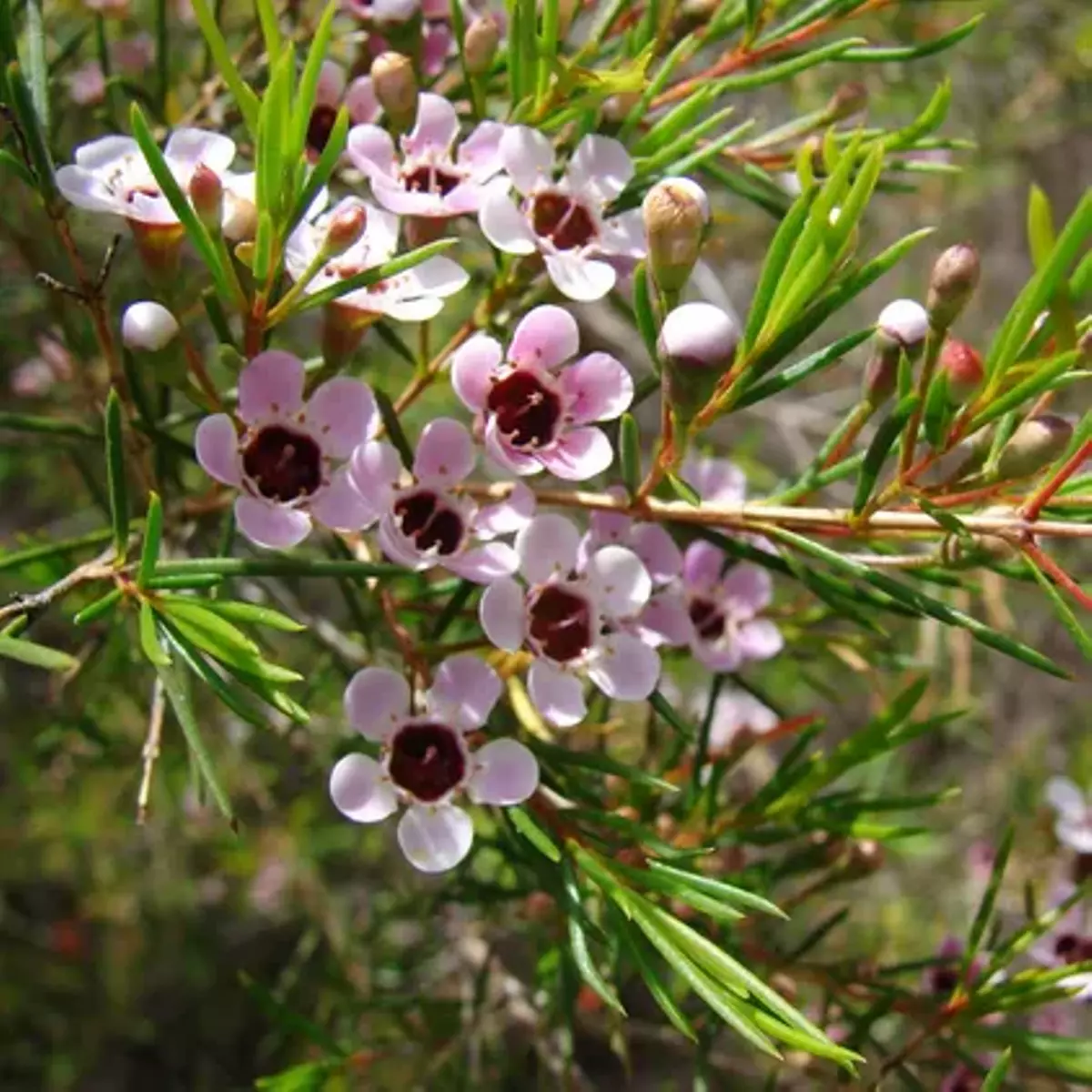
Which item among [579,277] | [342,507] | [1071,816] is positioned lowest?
[1071,816]

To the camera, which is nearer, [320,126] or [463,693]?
[463,693]

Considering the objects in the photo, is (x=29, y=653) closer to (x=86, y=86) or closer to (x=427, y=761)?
(x=427, y=761)

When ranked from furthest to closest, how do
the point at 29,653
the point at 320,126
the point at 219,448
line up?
the point at 320,126, the point at 219,448, the point at 29,653

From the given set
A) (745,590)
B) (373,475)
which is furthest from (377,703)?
(745,590)

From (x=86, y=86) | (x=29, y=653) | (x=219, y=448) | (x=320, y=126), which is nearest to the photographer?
(x=29, y=653)

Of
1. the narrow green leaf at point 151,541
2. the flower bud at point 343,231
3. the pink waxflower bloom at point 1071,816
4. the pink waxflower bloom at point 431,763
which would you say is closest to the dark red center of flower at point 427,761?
the pink waxflower bloom at point 431,763

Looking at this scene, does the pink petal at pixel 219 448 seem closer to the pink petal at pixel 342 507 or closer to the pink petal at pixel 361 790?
the pink petal at pixel 342 507
